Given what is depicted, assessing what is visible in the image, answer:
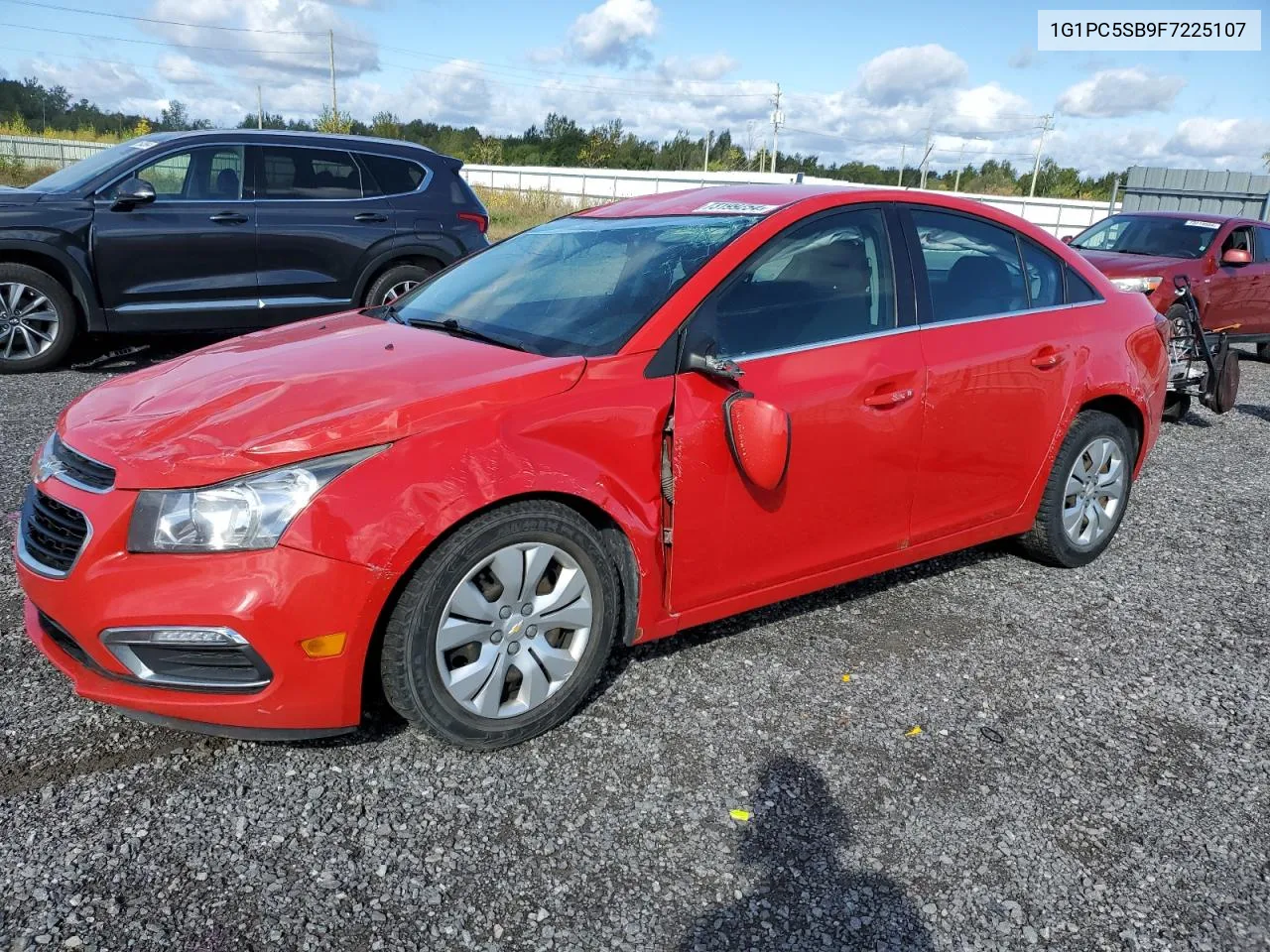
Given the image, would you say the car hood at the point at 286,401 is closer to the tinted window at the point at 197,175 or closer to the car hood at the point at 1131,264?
the tinted window at the point at 197,175

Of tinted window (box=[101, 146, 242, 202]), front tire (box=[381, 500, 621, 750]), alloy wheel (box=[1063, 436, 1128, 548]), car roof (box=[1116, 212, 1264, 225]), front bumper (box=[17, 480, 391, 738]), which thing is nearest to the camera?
front bumper (box=[17, 480, 391, 738])

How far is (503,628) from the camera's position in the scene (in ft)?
9.34

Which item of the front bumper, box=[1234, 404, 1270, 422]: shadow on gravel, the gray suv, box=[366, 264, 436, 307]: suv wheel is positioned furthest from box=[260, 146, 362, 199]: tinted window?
box=[1234, 404, 1270, 422]: shadow on gravel

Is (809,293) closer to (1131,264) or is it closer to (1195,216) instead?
(1131,264)

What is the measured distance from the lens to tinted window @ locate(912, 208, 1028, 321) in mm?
3797

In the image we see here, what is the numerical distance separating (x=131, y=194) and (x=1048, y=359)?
6.61m

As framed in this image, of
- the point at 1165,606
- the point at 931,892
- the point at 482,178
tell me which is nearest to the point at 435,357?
the point at 931,892

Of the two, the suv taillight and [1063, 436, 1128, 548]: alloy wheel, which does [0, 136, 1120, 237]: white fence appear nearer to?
the suv taillight

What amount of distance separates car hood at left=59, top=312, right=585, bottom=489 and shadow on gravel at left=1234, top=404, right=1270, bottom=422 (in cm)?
805

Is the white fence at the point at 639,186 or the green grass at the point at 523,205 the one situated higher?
the white fence at the point at 639,186

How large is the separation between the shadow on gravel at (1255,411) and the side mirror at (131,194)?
9.27 m

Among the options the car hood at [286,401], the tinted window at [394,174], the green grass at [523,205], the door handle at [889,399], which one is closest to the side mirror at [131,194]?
the tinted window at [394,174]

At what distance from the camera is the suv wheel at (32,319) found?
737cm

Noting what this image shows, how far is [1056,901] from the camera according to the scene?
2.43 meters
